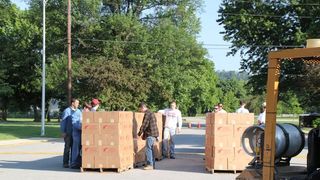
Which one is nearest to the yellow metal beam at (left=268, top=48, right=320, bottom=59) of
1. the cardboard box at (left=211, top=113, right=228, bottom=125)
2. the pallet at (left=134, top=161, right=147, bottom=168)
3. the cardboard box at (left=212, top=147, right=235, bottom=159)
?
the cardboard box at (left=211, top=113, right=228, bottom=125)

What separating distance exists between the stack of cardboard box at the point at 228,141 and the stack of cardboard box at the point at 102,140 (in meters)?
2.44

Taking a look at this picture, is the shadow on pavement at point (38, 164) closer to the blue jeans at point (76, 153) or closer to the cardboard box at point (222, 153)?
the blue jeans at point (76, 153)

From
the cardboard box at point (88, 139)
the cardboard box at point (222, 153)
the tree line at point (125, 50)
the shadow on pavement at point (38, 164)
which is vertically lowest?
the shadow on pavement at point (38, 164)

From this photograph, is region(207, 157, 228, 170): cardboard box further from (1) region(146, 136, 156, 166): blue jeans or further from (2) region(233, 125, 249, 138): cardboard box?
(1) region(146, 136, 156, 166): blue jeans

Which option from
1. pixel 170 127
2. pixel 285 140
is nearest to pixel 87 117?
pixel 170 127

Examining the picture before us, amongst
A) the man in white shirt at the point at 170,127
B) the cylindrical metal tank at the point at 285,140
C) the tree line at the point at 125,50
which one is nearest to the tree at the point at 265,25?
the tree line at the point at 125,50

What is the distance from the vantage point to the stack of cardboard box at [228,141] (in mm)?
14164

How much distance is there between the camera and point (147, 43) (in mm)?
44094

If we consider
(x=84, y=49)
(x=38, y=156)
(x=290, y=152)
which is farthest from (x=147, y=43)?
(x=290, y=152)

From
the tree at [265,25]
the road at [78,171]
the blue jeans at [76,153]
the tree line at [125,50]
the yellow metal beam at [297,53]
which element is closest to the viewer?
the yellow metal beam at [297,53]

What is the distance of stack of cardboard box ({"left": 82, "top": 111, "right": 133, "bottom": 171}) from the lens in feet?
46.8

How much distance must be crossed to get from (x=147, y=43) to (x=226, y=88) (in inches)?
3581

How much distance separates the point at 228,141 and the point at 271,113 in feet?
28.0

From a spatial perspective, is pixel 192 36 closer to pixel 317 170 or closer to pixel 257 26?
pixel 257 26
